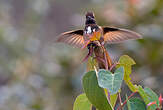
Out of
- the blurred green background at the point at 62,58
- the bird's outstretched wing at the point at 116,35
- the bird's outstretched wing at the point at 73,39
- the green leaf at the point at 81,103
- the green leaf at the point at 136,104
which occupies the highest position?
the blurred green background at the point at 62,58

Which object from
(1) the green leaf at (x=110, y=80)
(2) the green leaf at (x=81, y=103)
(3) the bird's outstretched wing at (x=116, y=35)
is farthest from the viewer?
(3) the bird's outstretched wing at (x=116, y=35)

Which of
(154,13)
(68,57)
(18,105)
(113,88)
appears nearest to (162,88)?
(154,13)

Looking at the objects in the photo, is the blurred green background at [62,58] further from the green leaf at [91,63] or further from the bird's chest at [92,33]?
the green leaf at [91,63]

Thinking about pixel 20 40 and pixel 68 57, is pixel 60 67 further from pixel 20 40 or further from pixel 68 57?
pixel 20 40

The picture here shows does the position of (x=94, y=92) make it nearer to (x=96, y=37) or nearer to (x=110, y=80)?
(x=110, y=80)

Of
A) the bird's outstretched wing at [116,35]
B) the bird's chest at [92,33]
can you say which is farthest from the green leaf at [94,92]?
the bird's outstretched wing at [116,35]

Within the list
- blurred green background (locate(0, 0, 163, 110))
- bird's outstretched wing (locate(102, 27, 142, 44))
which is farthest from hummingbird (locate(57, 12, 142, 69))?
blurred green background (locate(0, 0, 163, 110))
